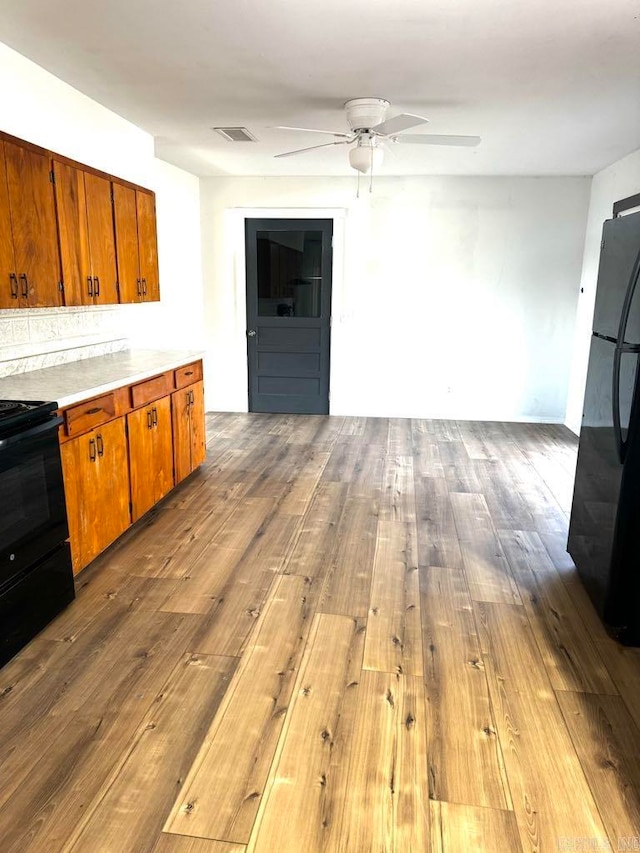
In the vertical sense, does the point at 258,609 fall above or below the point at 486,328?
below

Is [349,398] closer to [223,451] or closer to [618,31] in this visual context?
[223,451]

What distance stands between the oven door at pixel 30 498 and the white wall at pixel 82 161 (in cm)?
105

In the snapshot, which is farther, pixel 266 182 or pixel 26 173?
pixel 266 182

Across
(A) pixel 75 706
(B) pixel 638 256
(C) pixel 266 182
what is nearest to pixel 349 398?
(C) pixel 266 182

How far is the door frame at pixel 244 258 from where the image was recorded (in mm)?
6332

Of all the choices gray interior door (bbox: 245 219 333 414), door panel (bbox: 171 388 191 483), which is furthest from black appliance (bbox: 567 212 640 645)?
gray interior door (bbox: 245 219 333 414)

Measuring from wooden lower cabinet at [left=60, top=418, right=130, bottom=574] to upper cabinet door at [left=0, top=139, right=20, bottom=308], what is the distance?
2.45ft

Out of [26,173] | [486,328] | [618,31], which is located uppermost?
[618,31]

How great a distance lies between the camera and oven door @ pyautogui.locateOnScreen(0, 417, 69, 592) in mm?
2271

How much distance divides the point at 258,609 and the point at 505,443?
144 inches

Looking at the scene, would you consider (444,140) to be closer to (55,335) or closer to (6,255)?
(6,255)

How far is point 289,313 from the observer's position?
21.7 ft

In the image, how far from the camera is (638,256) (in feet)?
7.80

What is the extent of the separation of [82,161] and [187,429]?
184 cm
